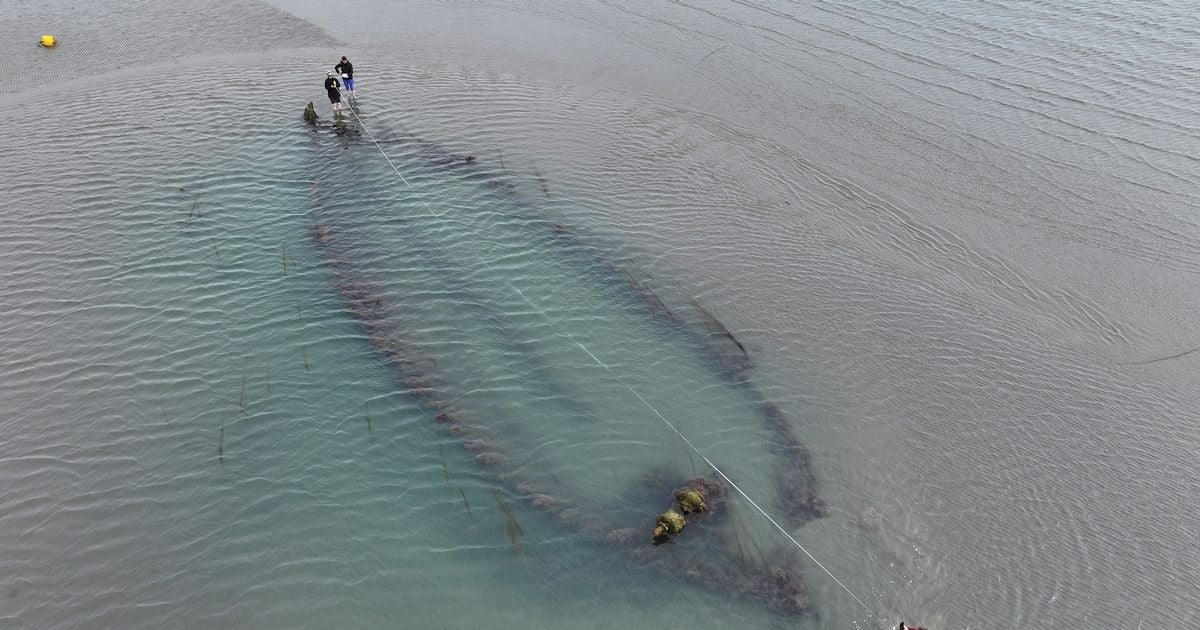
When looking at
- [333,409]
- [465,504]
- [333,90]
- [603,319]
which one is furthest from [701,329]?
[333,90]

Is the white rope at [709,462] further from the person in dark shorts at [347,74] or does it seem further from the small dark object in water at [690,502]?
the person in dark shorts at [347,74]

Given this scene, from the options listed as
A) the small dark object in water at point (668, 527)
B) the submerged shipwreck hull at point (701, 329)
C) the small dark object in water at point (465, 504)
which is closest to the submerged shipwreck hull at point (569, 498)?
the small dark object in water at point (668, 527)

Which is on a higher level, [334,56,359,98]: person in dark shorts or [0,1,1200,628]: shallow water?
[334,56,359,98]: person in dark shorts

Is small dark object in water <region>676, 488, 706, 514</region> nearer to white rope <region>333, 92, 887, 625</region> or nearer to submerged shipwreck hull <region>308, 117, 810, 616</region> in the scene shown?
submerged shipwreck hull <region>308, 117, 810, 616</region>

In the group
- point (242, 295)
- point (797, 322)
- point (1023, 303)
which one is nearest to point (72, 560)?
point (242, 295)

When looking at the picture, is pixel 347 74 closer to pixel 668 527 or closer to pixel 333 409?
pixel 333 409

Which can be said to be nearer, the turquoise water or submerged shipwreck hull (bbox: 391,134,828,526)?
the turquoise water

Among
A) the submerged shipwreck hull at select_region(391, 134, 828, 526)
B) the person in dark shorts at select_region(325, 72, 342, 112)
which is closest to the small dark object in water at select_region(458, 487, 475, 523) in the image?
the submerged shipwreck hull at select_region(391, 134, 828, 526)
